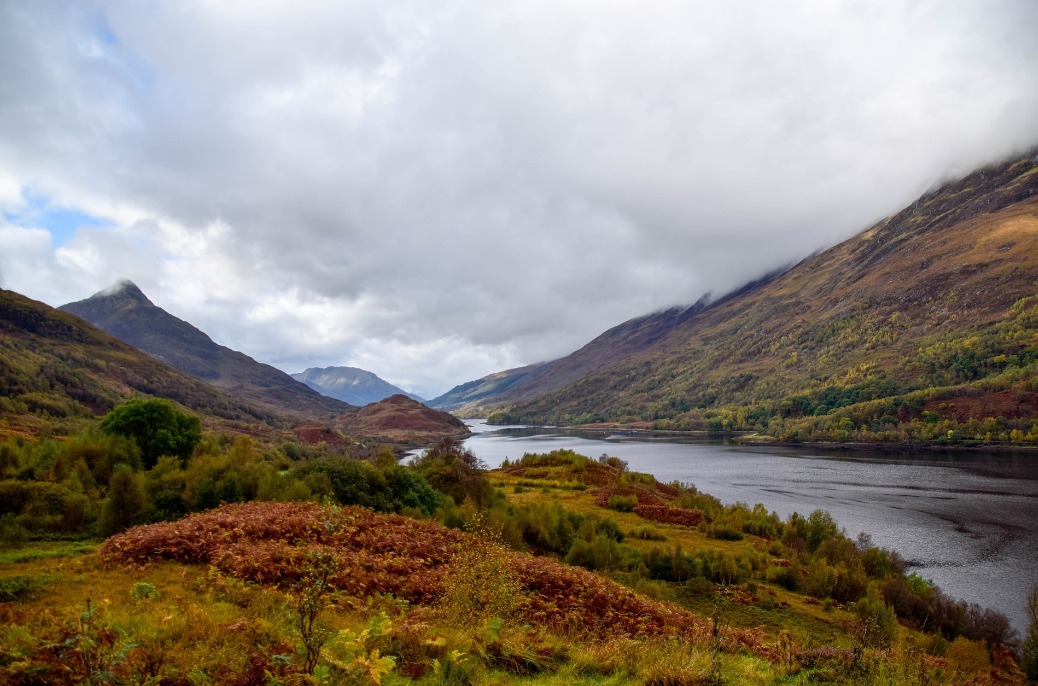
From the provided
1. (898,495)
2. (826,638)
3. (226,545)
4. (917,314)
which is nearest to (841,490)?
(898,495)

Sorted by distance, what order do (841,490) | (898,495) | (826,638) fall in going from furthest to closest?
1. (841,490)
2. (898,495)
3. (826,638)

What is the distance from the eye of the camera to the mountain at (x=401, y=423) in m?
146

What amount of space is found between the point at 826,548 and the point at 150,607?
79.8 feet

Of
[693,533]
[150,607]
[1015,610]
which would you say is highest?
[150,607]

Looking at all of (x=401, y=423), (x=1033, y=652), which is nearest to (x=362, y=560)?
(x=1033, y=652)

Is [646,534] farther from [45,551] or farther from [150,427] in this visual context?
[150,427]

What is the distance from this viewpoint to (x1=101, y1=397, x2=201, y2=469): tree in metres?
19.1

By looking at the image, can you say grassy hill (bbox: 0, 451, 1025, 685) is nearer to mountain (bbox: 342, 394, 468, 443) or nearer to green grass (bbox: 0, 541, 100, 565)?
green grass (bbox: 0, 541, 100, 565)

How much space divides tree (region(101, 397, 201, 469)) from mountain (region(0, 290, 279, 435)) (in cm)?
3223

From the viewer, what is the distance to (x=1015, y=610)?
21.5m

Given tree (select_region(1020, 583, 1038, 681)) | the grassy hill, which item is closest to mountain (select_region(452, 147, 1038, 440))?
tree (select_region(1020, 583, 1038, 681))

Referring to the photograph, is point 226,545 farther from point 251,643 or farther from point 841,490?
point 841,490

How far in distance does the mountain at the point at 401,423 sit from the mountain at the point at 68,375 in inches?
1288

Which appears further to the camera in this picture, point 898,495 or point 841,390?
point 841,390
